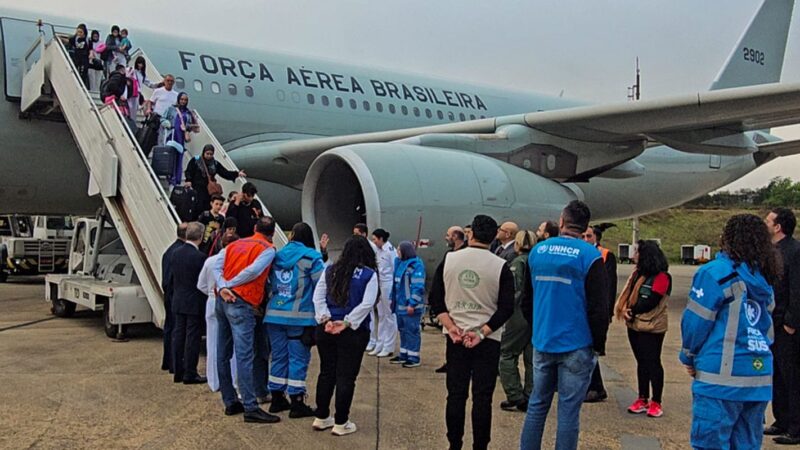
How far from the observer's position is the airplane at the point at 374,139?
8.91 meters

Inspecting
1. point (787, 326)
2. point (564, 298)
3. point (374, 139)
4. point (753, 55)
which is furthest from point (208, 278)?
point (753, 55)

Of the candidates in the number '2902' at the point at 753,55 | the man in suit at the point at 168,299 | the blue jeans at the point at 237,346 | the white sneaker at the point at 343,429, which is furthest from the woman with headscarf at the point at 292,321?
the number '2902' at the point at 753,55

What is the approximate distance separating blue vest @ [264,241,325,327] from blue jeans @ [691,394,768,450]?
266 centimetres

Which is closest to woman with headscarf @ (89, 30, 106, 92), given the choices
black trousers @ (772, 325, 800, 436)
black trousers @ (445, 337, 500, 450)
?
black trousers @ (445, 337, 500, 450)

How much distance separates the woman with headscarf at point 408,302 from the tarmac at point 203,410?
0.61ft

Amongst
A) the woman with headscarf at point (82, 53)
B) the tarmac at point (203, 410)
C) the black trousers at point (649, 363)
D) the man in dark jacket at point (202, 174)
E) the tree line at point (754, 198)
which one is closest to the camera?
the tarmac at point (203, 410)

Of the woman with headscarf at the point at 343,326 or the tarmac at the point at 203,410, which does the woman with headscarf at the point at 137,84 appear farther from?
the woman with headscarf at the point at 343,326

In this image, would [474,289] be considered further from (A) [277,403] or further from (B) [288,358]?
(A) [277,403]

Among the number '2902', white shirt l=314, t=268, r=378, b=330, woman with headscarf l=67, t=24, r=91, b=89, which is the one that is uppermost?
the number '2902'

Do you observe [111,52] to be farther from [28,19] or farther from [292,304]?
[292,304]

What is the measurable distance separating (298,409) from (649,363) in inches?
100

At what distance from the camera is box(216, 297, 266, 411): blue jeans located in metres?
4.98

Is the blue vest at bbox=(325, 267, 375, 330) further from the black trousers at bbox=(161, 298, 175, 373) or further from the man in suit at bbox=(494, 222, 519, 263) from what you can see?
the black trousers at bbox=(161, 298, 175, 373)

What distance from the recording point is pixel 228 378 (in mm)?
5148
